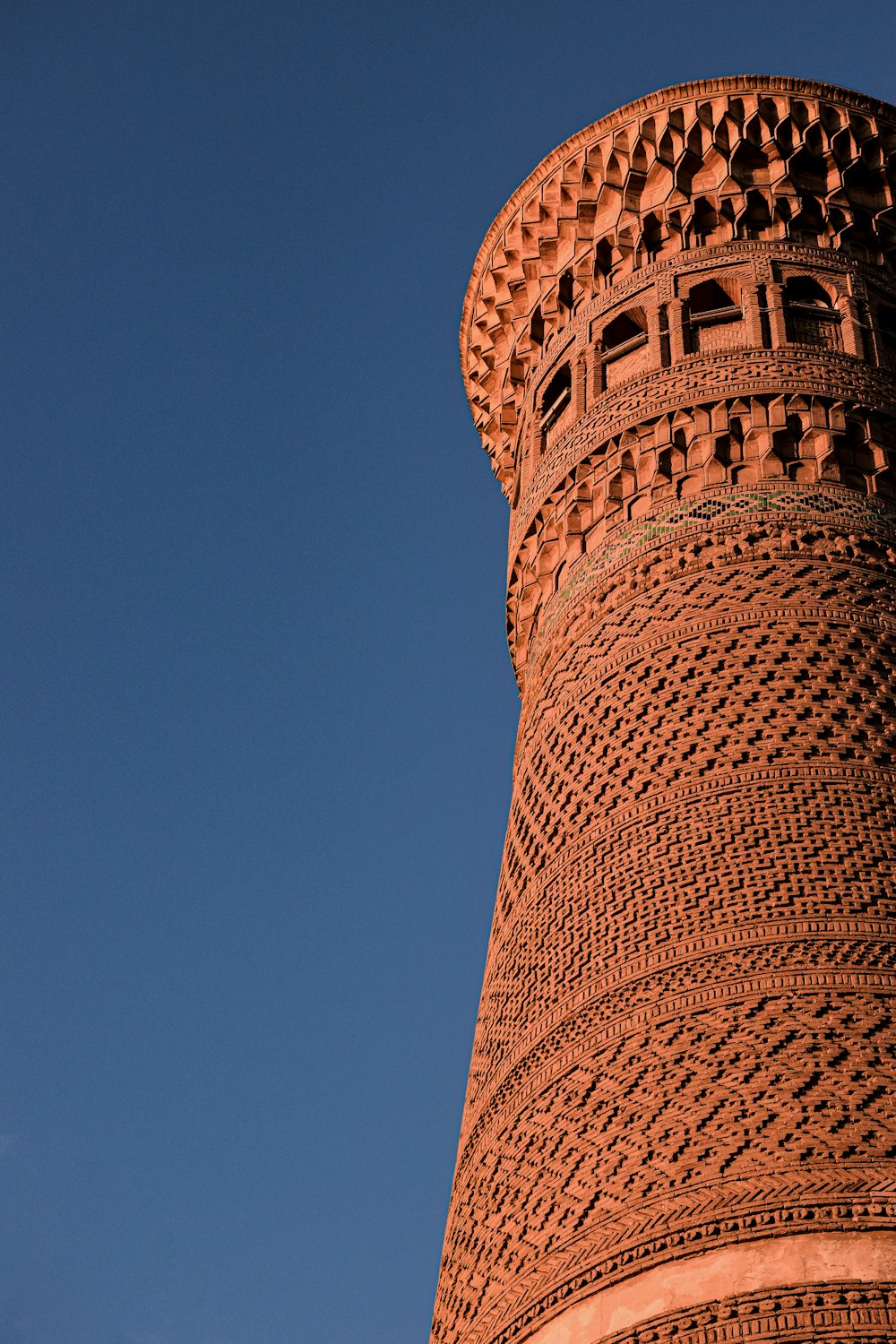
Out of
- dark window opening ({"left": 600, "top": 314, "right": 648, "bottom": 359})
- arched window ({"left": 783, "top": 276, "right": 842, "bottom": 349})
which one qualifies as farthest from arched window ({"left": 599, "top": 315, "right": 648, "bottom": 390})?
arched window ({"left": 783, "top": 276, "right": 842, "bottom": 349})

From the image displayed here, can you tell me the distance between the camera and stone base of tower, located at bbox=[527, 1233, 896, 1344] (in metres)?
5.19

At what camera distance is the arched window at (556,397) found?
991cm

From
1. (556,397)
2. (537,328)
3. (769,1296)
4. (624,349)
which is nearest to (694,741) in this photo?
(769,1296)

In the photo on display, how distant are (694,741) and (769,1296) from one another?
7.88ft

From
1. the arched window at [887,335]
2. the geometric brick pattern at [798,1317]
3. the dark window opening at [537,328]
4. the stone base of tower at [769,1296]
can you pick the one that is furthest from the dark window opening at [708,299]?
the geometric brick pattern at [798,1317]

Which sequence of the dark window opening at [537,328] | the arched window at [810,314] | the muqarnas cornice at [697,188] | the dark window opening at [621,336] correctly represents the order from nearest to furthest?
the arched window at [810,314], the dark window opening at [621,336], the muqarnas cornice at [697,188], the dark window opening at [537,328]

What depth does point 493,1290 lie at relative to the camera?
6.27 meters

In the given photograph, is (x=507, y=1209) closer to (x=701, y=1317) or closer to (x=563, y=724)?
(x=701, y=1317)

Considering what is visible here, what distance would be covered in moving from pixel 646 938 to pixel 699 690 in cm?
118

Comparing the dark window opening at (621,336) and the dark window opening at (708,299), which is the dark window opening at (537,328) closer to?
the dark window opening at (621,336)

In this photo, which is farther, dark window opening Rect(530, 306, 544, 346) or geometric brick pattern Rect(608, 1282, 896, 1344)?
dark window opening Rect(530, 306, 544, 346)

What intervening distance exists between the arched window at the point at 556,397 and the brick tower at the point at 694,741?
0.02 m

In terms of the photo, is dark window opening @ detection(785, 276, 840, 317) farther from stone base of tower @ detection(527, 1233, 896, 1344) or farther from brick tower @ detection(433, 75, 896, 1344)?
stone base of tower @ detection(527, 1233, 896, 1344)

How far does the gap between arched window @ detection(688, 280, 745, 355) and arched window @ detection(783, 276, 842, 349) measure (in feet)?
0.83
